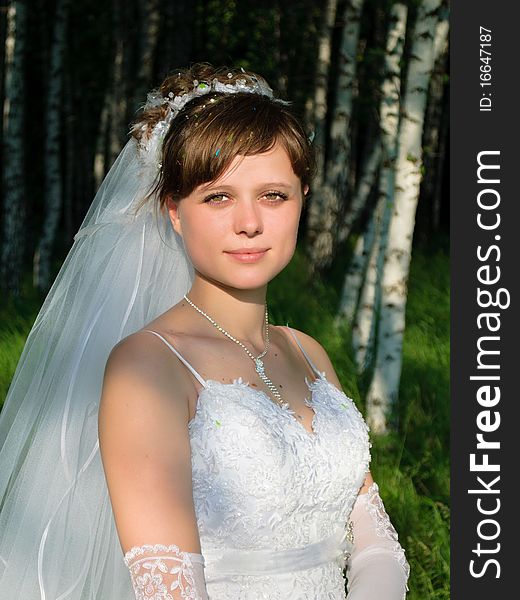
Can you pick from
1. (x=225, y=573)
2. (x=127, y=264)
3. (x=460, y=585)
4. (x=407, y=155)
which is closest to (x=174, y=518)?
(x=225, y=573)

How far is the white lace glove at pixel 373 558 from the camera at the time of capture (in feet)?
7.88

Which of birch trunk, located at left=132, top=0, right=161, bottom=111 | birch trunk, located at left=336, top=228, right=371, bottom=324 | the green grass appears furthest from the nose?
birch trunk, located at left=132, top=0, right=161, bottom=111

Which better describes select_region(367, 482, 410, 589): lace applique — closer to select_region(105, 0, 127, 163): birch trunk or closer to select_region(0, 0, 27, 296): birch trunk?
select_region(0, 0, 27, 296): birch trunk

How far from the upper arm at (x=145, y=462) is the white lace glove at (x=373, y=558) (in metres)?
0.58

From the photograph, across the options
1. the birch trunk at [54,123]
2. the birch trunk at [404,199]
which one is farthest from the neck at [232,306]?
the birch trunk at [54,123]

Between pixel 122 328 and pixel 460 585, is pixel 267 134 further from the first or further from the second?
pixel 460 585

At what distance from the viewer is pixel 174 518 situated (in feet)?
6.52

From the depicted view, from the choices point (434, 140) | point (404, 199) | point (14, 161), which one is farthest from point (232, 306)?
point (434, 140)

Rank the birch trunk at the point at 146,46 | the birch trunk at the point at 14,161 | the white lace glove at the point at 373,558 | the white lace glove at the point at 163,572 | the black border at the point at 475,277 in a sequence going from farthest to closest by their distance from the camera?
the birch trunk at the point at 14,161, the birch trunk at the point at 146,46, the black border at the point at 475,277, the white lace glove at the point at 373,558, the white lace glove at the point at 163,572

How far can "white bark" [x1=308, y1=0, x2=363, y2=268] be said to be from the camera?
10000mm

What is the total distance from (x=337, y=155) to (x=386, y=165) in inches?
195

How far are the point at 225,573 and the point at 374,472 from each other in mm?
2740

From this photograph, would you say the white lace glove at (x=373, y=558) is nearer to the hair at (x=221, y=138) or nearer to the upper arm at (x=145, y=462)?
the upper arm at (x=145, y=462)

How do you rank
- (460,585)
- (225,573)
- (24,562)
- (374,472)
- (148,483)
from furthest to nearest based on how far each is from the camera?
(374,472) → (460,585) → (24,562) → (225,573) → (148,483)
